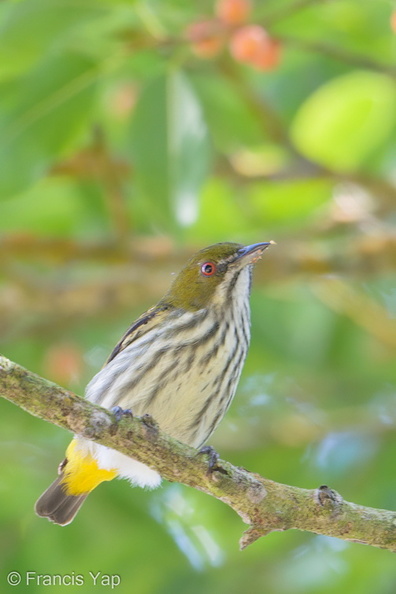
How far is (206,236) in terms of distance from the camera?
624cm

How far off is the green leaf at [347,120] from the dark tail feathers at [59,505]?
2.33 meters

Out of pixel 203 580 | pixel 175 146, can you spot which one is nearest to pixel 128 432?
pixel 175 146

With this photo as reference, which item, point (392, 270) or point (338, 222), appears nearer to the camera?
point (392, 270)

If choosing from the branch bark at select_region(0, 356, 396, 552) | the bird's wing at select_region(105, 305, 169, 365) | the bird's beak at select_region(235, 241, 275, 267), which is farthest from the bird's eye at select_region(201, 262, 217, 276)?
the branch bark at select_region(0, 356, 396, 552)

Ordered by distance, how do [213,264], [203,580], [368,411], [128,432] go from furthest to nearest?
[368,411]
[203,580]
[213,264]
[128,432]

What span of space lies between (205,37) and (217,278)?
3.35 ft

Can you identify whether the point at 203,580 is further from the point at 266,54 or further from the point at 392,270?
the point at 266,54

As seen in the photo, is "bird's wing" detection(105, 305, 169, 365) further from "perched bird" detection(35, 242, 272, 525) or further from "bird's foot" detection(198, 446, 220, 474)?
"bird's foot" detection(198, 446, 220, 474)

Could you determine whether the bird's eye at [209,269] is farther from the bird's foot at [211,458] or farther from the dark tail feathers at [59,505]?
the bird's foot at [211,458]

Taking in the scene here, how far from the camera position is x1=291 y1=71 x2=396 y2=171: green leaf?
579 cm

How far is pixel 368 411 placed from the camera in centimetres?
601

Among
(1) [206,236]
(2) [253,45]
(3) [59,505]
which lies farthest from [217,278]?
(1) [206,236]

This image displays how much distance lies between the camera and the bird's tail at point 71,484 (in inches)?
164

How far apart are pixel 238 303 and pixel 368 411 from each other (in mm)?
1983
